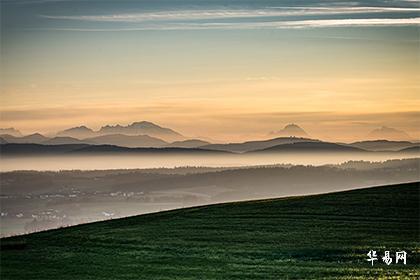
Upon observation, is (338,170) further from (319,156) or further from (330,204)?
(330,204)

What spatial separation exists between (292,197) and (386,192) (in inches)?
250

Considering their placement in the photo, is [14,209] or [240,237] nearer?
[240,237]

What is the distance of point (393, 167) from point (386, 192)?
13.4 meters

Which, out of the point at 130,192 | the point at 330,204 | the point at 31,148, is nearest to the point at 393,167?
the point at 330,204

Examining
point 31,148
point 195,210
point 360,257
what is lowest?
point 360,257

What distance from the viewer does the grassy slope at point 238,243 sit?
32375 millimetres

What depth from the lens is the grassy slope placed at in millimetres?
32375

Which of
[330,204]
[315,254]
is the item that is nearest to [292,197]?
[330,204]

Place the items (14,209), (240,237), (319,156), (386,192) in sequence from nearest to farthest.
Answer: (240,237) < (386,192) < (14,209) < (319,156)

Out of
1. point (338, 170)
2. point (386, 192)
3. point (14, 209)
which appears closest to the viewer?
point (386, 192)

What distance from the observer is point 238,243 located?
38875mm

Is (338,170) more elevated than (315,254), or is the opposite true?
(338,170)

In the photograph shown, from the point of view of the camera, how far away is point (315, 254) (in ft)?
119

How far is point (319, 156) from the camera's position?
2625 inches
